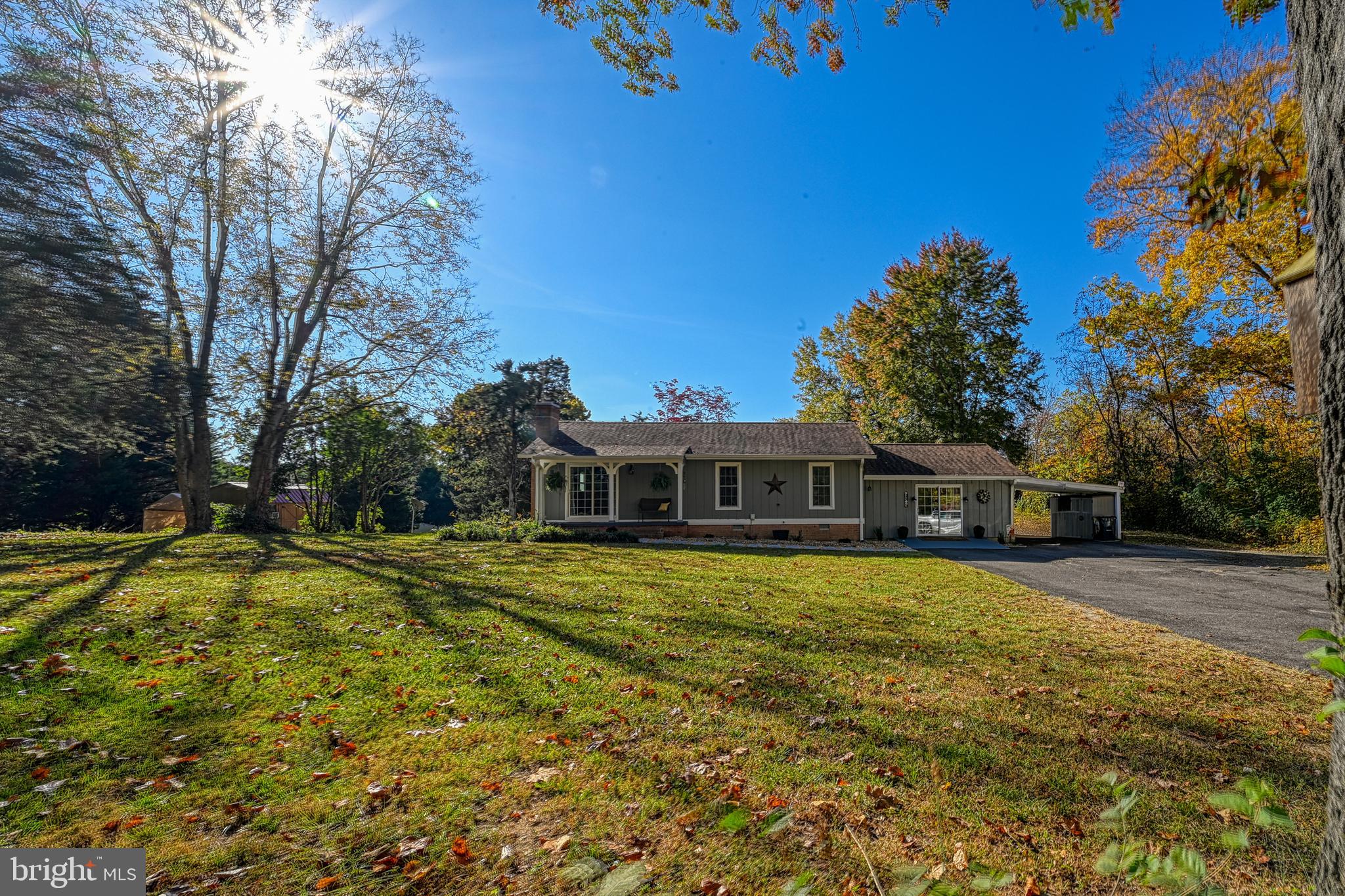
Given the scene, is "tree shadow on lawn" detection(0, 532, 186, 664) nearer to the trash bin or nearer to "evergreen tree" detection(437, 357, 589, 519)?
"evergreen tree" detection(437, 357, 589, 519)

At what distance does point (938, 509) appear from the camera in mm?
18828

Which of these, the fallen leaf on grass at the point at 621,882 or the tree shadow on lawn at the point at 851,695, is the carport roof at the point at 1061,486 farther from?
the fallen leaf on grass at the point at 621,882

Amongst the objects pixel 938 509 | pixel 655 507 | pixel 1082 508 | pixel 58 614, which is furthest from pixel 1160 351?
pixel 58 614

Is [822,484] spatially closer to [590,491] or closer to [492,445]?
[590,491]

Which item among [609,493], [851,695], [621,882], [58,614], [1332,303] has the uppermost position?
[1332,303]

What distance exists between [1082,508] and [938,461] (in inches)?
268

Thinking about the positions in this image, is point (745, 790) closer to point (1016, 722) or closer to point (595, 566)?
point (1016, 722)

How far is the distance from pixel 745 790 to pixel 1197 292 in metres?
21.8

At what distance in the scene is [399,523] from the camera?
97.7 ft

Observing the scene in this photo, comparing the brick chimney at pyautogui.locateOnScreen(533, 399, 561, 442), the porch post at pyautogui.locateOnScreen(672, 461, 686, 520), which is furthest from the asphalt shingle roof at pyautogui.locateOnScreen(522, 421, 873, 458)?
the porch post at pyautogui.locateOnScreen(672, 461, 686, 520)

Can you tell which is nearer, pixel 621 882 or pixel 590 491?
pixel 621 882

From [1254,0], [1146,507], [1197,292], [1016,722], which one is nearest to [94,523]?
[1016,722]

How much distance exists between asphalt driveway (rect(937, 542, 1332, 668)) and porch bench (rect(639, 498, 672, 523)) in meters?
8.21

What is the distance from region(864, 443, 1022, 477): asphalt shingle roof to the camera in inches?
731
